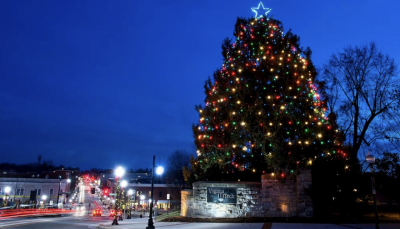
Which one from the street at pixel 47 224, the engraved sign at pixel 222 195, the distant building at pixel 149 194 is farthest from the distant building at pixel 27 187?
the engraved sign at pixel 222 195

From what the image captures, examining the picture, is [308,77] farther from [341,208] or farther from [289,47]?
[341,208]

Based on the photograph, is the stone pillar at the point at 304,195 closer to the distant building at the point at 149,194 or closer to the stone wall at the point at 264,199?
the stone wall at the point at 264,199

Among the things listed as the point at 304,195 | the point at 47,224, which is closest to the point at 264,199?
the point at 304,195

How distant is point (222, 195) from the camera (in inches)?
748

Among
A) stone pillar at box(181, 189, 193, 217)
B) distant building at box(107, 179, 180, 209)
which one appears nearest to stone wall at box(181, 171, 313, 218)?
stone pillar at box(181, 189, 193, 217)

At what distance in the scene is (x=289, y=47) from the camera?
20688 millimetres

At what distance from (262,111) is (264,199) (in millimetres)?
5322

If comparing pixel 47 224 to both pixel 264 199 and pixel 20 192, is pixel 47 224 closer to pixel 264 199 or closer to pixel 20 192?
pixel 264 199

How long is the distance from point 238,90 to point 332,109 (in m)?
11.7

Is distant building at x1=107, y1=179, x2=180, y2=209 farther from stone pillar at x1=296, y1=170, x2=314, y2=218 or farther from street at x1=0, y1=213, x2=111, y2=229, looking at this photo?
stone pillar at x1=296, y1=170, x2=314, y2=218

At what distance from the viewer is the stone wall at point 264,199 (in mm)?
18234

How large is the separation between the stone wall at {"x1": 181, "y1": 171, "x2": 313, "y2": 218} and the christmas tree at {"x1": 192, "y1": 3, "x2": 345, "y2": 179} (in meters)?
0.87

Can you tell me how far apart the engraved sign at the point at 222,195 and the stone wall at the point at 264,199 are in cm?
8

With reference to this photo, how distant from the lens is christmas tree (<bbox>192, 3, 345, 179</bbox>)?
18.2m
